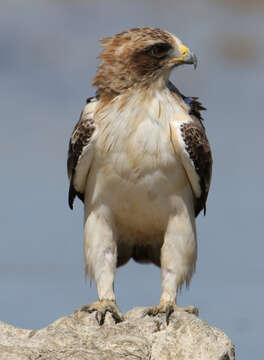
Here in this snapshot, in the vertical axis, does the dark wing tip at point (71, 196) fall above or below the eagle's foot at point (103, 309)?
above

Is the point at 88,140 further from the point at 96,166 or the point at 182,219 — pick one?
the point at 182,219

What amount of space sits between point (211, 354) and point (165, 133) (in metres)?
3.39

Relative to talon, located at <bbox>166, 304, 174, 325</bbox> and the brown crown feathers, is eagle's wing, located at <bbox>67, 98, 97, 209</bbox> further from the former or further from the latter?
talon, located at <bbox>166, 304, 174, 325</bbox>

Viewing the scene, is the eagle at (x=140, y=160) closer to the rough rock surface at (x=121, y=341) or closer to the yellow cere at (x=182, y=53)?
the yellow cere at (x=182, y=53)

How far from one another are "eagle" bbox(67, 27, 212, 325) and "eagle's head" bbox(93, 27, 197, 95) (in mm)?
14

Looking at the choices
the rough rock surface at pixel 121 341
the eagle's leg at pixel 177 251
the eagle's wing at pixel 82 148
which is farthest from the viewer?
the eagle's leg at pixel 177 251

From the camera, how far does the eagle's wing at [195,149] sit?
494 inches

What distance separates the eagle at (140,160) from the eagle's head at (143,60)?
14mm

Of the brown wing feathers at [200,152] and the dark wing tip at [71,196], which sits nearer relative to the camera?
the brown wing feathers at [200,152]

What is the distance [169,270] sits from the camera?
13.0m

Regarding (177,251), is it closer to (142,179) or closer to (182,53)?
(142,179)

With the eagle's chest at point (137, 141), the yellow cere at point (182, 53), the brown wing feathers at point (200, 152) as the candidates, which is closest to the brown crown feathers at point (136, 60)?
the yellow cere at point (182, 53)

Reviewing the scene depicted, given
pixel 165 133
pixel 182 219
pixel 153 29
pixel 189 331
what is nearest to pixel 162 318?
pixel 189 331

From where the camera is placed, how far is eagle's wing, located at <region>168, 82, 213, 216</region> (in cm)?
1255
